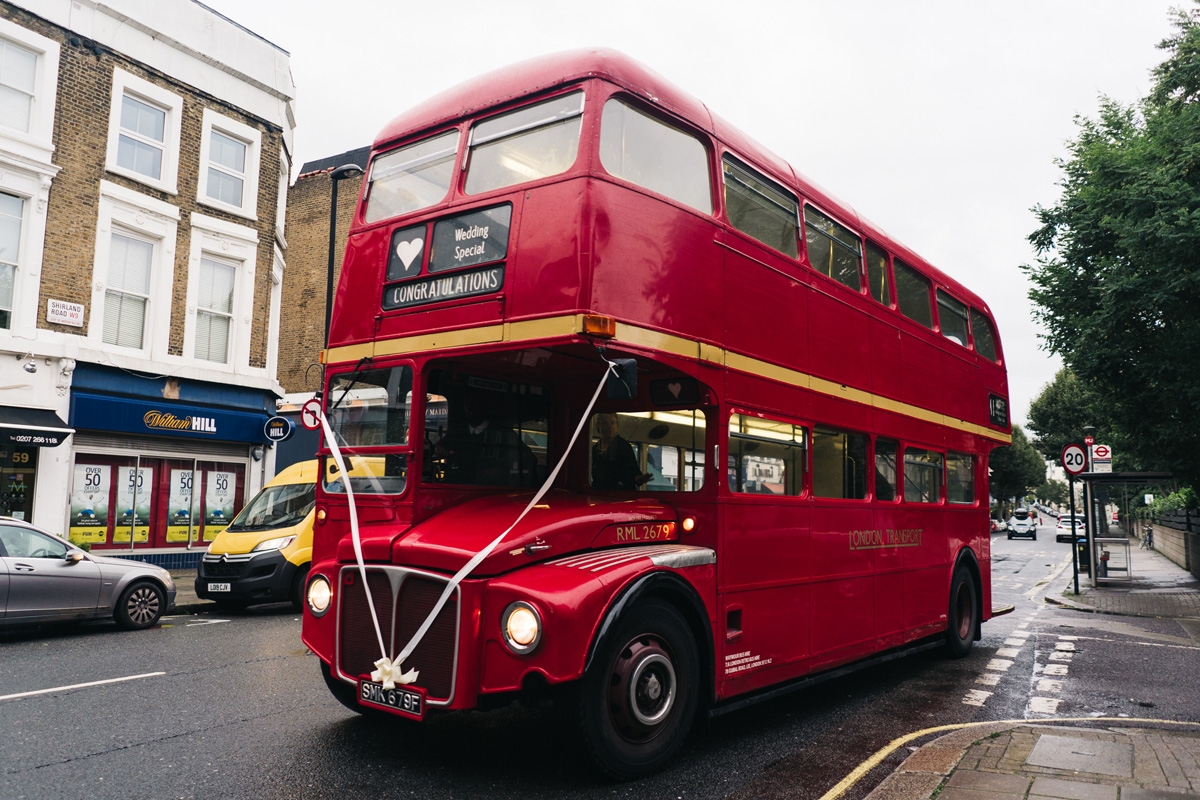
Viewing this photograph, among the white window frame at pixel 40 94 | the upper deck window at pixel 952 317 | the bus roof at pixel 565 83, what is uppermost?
the white window frame at pixel 40 94

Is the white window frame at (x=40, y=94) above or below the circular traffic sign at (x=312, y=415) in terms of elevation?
above

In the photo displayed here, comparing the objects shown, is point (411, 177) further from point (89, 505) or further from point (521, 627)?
point (89, 505)

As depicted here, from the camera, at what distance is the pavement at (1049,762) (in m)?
4.39

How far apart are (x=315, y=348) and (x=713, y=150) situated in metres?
26.1

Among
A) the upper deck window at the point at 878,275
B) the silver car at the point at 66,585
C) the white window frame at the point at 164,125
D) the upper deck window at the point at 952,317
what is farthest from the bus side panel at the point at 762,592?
the white window frame at the point at 164,125

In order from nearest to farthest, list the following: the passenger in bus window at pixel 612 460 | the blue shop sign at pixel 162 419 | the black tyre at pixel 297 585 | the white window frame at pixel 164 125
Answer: the passenger in bus window at pixel 612 460
the black tyre at pixel 297 585
the blue shop sign at pixel 162 419
the white window frame at pixel 164 125

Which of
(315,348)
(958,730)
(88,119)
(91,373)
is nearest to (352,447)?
(958,730)

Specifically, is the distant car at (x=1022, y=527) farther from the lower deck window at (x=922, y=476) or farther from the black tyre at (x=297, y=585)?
the black tyre at (x=297, y=585)

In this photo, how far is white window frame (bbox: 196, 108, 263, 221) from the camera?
1825cm

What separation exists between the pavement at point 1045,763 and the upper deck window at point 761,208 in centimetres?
367

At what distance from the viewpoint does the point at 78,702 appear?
6387 mm

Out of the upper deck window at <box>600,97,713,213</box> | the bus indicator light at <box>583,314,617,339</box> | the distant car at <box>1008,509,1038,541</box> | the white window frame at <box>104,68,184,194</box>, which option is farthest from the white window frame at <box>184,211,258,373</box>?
the distant car at <box>1008,509,1038,541</box>

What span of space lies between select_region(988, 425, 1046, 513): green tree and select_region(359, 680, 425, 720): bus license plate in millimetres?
64600

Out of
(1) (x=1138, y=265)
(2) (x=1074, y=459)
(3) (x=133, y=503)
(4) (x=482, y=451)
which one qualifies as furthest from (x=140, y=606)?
(1) (x=1138, y=265)
